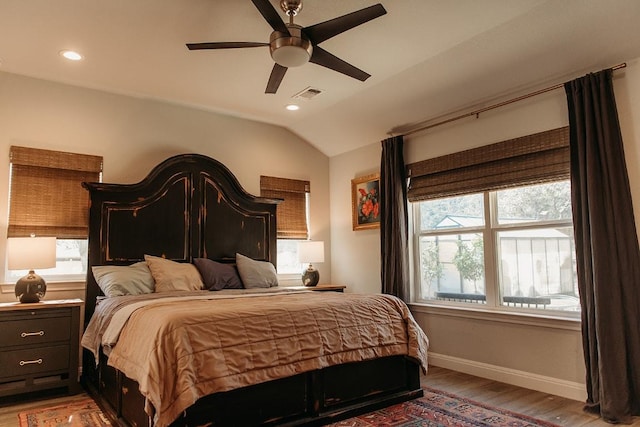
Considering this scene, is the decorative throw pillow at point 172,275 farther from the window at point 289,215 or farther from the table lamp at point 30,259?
the window at point 289,215

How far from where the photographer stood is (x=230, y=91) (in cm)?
450

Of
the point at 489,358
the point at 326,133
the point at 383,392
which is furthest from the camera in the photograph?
the point at 326,133

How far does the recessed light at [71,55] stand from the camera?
3.60 metres

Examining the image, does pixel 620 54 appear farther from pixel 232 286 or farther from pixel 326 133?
pixel 232 286

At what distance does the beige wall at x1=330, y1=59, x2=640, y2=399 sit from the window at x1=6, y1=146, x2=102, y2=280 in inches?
125

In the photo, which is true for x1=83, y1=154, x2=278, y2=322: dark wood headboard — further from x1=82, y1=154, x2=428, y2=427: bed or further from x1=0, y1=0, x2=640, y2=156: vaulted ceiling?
x1=0, y1=0, x2=640, y2=156: vaulted ceiling

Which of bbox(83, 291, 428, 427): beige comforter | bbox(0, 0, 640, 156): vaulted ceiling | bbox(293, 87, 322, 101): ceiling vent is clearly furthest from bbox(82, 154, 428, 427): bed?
bbox(293, 87, 322, 101): ceiling vent

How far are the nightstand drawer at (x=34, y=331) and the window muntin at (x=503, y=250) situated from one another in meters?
3.44

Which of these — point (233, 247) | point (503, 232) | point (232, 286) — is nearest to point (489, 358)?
point (503, 232)

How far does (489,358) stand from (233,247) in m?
2.84

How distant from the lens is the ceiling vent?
4488mm

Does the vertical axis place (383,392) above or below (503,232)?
below

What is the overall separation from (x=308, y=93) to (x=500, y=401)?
10.9ft

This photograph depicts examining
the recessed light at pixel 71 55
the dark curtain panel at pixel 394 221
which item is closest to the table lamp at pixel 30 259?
the recessed light at pixel 71 55
